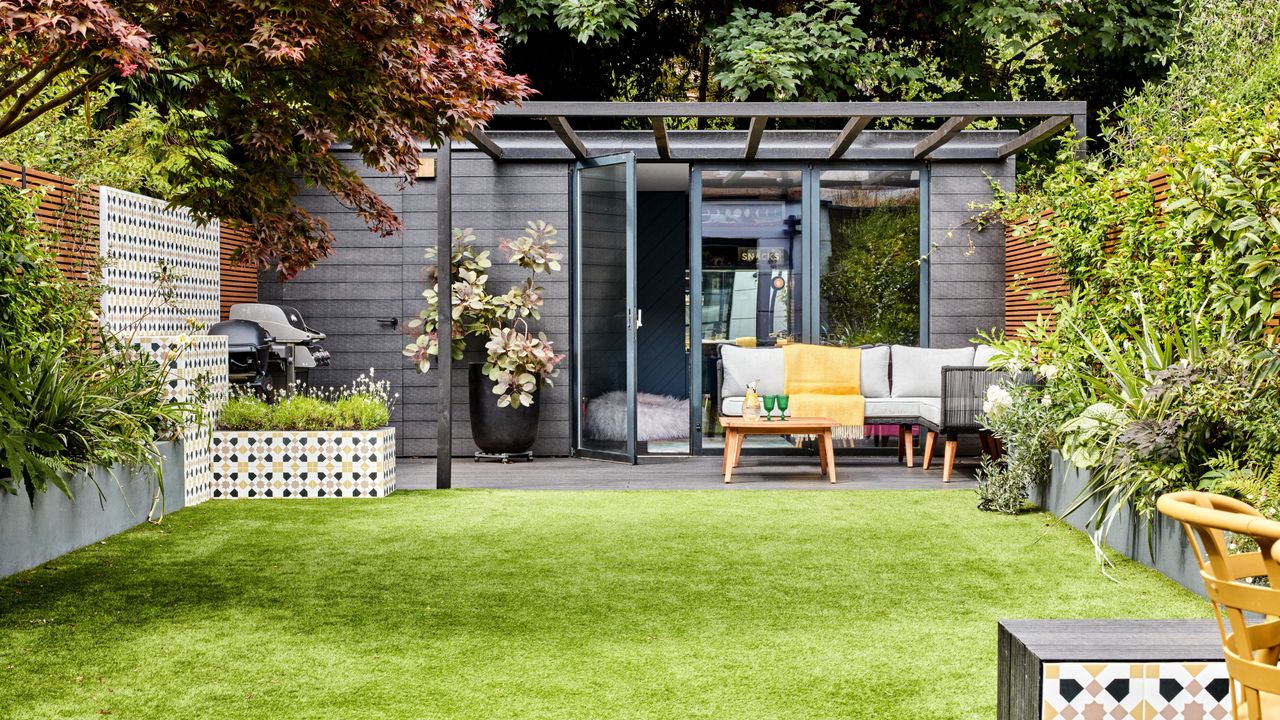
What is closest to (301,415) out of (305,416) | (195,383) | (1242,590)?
(305,416)

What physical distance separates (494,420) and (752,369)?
203 centimetres

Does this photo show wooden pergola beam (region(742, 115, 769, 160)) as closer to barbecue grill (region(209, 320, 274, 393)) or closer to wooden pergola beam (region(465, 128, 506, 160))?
wooden pergola beam (region(465, 128, 506, 160))

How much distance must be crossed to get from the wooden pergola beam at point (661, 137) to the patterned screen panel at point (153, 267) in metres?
3.01

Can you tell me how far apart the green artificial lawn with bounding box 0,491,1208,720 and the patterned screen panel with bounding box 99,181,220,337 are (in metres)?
1.23

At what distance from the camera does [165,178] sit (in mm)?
7734

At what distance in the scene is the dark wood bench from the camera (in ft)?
7.41

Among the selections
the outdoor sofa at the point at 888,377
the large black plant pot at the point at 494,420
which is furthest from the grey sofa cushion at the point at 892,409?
the large black plant pot at the point at 494,420

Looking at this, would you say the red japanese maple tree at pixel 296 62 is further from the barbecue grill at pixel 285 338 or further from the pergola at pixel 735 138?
the barbecue grill at pixel 285 338

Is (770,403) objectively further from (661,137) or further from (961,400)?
(661,137)

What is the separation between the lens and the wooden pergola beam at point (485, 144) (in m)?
8.01

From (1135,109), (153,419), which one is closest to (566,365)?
(153,419)

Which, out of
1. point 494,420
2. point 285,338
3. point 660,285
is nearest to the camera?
point 285,338

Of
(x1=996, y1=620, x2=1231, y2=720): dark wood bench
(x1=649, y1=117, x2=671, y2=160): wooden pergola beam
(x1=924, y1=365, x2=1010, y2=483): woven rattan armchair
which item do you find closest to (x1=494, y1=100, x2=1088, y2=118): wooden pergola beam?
(x1=649, y1=117, x2=671, y2=160): wooden pergola beam

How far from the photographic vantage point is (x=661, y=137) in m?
8.02
